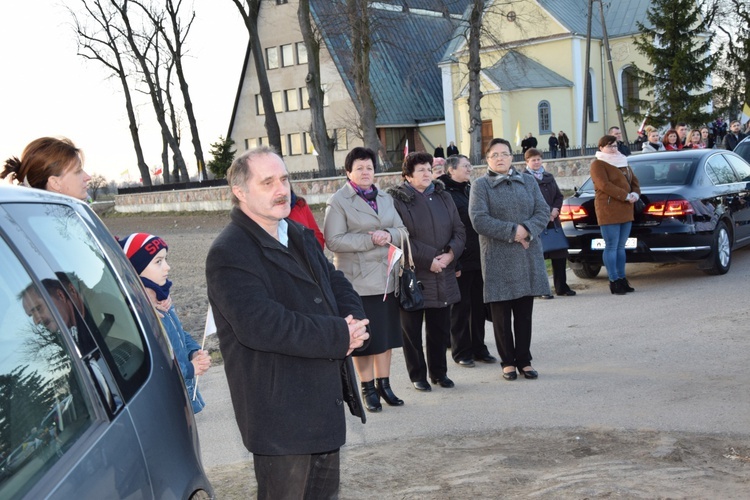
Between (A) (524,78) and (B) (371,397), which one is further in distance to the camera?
(A) (524,78)

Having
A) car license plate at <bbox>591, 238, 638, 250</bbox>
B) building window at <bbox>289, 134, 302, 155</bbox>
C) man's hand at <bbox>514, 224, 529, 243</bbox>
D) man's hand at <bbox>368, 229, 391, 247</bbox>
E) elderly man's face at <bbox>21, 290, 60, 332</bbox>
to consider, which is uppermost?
building window at <bbox>289, 134, 302, 155</bbox>

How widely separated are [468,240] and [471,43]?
88.9 ft

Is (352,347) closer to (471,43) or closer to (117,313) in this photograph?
(117,313)

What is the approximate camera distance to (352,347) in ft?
11.4

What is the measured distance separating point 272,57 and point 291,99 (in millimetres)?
3286

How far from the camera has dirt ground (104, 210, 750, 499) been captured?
15.8 feet

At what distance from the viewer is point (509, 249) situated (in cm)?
752

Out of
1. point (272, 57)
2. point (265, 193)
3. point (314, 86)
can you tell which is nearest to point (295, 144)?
point (272, 57)

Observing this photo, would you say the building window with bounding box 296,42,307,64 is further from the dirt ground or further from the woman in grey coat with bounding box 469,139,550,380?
the dirt ground

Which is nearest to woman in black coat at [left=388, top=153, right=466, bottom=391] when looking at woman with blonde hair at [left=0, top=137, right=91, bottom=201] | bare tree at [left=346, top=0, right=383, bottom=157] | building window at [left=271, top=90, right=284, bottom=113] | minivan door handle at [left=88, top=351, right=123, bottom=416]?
woman with blonde hair at [left=0, top=137, right=91, bottom=201]

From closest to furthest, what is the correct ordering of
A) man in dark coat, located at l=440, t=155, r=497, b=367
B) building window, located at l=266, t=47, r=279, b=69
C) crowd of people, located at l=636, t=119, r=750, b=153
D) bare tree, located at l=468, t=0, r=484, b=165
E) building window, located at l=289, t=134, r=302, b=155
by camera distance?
man in dark coat, located at l=440, t=155, r=497, b=367 < crowd of people, located at l=636, t=119, r=750, b=153 < bare tree, located at l=468, t=0, r=484, b=165 < building window, located at l=266, t=47, r=279, b=69 < building window, located at l=289, t=134, r=302, b=155

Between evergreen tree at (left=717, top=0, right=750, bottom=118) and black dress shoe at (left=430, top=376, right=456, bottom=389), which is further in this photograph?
evergreen tree at (left=717, top=0, right=750, bottom=118)

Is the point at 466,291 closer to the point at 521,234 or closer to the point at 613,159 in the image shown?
the point at 521,234

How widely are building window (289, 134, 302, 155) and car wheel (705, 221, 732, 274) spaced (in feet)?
169
